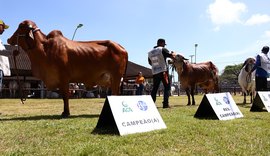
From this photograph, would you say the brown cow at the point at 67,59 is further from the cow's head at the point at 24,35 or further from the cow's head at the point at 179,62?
the cow's head at the point at 179,62

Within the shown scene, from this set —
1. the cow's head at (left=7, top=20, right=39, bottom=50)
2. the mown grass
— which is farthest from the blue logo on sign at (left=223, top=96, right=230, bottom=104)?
the cow's head at (left=7, top=20, right=39, bottom=50)

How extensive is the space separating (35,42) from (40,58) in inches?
15.8

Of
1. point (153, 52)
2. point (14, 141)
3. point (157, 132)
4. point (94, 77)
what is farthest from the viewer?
point (153, 52)

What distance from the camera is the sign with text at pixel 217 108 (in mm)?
7840

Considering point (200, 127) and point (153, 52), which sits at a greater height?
point (153, 52)

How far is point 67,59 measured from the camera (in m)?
8.47

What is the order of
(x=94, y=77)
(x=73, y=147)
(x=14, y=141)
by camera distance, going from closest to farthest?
(x=73, y=147)
(x=14, y=141)
(x=94, y=77)

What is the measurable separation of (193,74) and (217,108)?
7030mm

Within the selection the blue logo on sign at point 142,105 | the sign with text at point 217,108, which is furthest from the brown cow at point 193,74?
the blue logo on sign at point 142,105

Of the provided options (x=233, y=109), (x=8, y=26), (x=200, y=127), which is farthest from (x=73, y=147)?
(x=8, y=26)

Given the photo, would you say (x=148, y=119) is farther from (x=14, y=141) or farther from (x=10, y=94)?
(x=10, y=94)

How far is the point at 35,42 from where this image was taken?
8.35 meters

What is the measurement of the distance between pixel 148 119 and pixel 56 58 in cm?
324

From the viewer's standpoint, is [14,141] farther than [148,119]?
No
